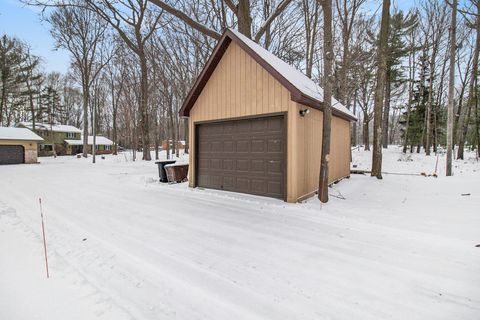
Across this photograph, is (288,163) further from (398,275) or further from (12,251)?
(12,251)

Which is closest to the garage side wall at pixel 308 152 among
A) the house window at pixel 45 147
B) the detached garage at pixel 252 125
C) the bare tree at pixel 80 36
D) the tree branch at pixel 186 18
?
the detached garage at pixel 252 125

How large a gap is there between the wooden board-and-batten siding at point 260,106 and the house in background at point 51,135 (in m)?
32.5

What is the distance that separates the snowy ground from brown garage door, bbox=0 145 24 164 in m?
20.9

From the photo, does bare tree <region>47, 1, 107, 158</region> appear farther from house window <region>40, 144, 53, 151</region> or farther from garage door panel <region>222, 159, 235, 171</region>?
garage door panel <region>222, 159, 235, 171</region>

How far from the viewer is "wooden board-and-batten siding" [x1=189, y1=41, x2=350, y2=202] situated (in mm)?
6652

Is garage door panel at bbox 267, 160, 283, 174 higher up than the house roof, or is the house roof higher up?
the house roof

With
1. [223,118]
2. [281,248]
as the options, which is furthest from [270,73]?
[281,248]

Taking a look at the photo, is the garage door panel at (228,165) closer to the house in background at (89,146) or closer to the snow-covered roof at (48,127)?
the snow-covered roof at (48,127)

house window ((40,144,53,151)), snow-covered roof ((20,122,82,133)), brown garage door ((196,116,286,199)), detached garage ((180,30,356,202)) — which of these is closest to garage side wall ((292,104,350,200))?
detached garage ((180,30,356,202))

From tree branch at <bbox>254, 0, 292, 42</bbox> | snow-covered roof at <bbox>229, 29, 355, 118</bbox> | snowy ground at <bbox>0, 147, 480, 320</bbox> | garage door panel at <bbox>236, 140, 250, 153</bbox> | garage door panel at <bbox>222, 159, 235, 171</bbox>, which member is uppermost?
tree branch at <bbox>254, 0, 292, 42</bbox>

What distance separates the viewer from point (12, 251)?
3771 millimetres

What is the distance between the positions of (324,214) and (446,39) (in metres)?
21.2

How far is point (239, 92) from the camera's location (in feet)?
25.4

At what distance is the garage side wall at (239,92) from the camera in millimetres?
6934
